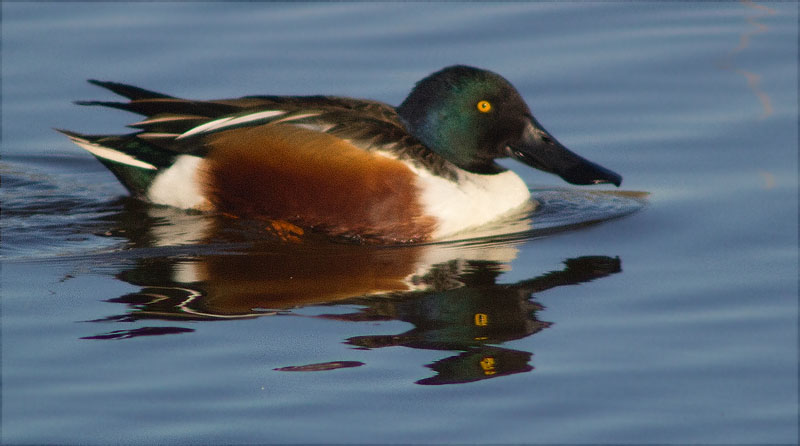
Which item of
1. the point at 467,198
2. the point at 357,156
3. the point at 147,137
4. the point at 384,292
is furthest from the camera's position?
the point at 147,137

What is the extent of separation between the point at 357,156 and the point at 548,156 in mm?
1071

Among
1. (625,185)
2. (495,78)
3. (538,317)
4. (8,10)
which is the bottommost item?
(538,317)

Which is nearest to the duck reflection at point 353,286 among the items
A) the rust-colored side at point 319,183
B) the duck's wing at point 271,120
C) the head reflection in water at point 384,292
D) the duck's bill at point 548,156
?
the head reflection in water at point 384,292

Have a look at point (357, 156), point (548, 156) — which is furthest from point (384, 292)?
point (548, 156)

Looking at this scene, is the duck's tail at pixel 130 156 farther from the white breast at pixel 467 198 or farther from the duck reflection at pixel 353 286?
the white breast at pixel 467 198

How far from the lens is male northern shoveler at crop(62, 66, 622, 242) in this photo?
6.84 m

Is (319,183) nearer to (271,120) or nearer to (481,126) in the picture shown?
(271,120)

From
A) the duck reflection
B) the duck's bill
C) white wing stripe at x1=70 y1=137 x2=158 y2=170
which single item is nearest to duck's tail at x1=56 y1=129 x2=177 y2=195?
white wing stripe at x1=70 y1=137 x2=158 y2=170

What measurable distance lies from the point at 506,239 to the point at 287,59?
124 inches

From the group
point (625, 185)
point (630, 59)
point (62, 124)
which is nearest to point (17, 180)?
point (62, 124)

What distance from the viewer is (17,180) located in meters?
7.75

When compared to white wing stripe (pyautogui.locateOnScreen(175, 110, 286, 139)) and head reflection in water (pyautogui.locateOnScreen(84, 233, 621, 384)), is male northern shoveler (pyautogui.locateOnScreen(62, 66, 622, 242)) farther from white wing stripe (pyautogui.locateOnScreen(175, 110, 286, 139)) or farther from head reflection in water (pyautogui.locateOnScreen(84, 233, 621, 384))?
head reflection in water (pyautogui.locateOnScreen(84, 233, 621, 384))

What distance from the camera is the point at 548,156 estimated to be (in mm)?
7195

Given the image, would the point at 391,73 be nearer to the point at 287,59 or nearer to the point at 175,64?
the point at 287,59
